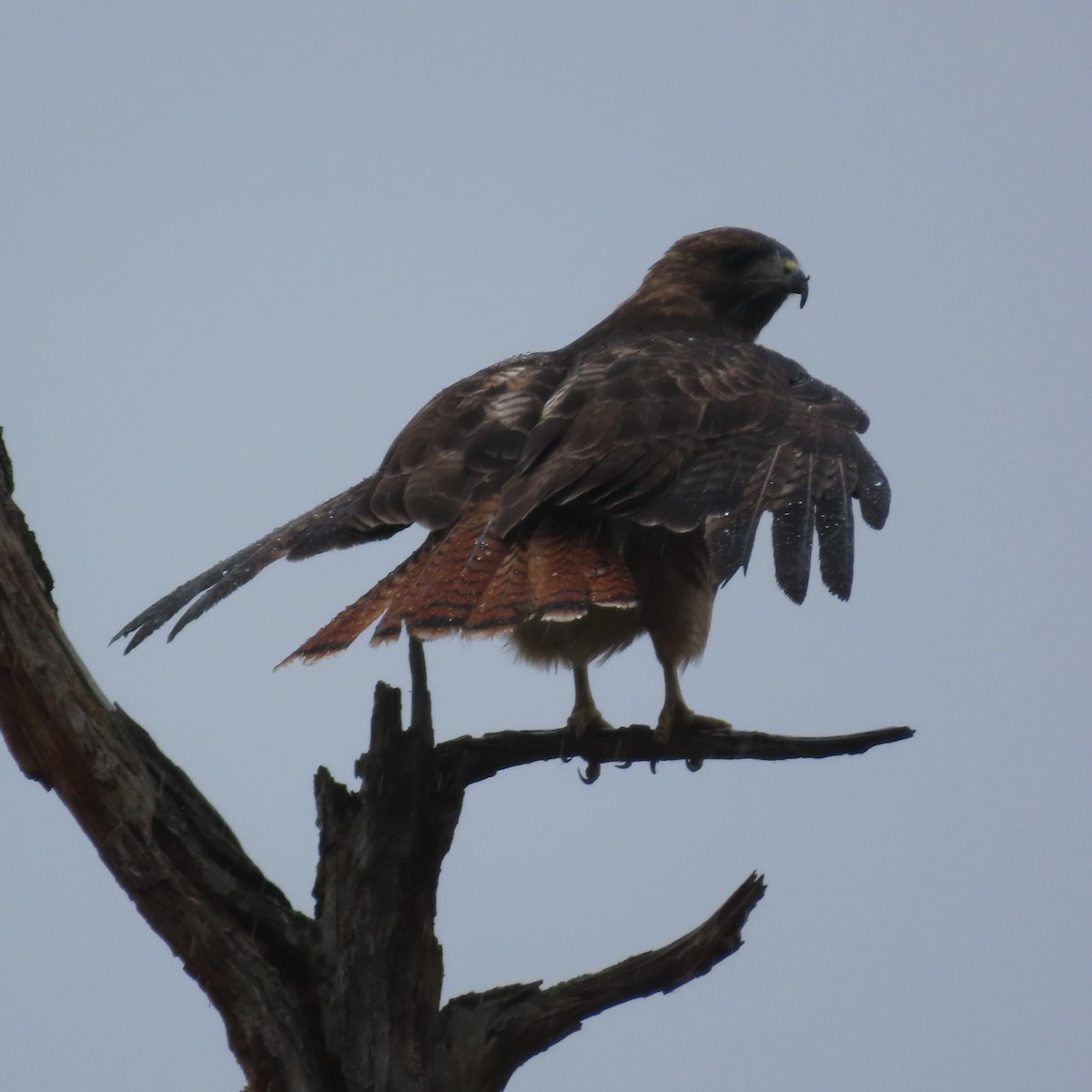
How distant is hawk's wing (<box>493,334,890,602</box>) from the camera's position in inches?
160

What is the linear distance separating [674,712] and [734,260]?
2.42m

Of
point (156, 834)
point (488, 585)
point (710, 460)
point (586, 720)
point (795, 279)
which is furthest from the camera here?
point (795, 279)

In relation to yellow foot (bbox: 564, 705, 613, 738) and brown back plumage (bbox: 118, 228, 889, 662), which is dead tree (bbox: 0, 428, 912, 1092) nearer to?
brown back plumage (bbox: 118, 228, 889, 662)

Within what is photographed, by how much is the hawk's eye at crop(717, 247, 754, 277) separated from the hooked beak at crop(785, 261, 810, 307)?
185mm

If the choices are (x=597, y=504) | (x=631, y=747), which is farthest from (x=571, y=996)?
(x=597, y=504)

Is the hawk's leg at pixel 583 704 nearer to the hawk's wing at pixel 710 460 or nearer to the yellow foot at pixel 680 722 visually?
the yellow foot at pixel 680 722

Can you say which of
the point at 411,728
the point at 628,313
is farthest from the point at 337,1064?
the point at 628,313

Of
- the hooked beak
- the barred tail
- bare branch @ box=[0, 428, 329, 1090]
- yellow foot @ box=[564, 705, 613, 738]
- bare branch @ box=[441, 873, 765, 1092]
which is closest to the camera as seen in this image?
bare branch @ box=[0, 428, 329, 1090]

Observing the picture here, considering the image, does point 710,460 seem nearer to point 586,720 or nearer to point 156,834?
point 586,720

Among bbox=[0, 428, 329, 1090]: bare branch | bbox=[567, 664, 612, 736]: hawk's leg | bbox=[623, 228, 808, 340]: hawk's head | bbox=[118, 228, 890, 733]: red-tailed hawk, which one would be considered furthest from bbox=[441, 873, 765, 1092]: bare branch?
bbox=[623, 228, 808, 340]: hawk's head

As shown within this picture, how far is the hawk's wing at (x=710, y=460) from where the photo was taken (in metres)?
4.07

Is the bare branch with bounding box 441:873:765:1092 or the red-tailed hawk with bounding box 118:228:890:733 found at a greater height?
the red-tailed hawk with bounding box 118:228:890:733

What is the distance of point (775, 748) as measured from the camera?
4.21m

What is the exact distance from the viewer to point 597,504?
13.9 ft
